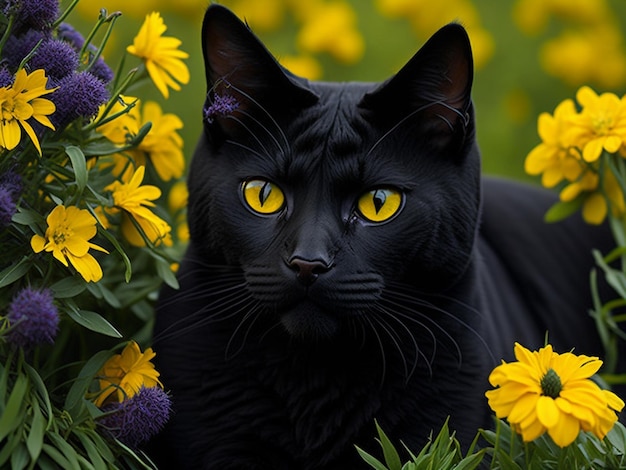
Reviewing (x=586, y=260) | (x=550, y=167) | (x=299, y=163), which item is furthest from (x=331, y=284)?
(x=586, y=260)

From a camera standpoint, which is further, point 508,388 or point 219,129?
point 219,129

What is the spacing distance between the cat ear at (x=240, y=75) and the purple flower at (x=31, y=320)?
43cm

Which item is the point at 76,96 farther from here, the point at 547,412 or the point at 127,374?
the point at 547,412

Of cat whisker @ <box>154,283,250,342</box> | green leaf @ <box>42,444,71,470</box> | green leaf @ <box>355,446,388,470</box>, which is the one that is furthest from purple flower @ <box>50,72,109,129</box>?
green leaf @ <box>355,446,388,470</box>

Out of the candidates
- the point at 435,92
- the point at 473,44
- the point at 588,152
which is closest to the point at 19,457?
the point at 435,92

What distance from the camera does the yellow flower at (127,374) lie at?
57.6 inches

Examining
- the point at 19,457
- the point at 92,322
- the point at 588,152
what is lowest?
the point at 19,457

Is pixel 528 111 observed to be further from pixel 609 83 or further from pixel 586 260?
pixel 586 260

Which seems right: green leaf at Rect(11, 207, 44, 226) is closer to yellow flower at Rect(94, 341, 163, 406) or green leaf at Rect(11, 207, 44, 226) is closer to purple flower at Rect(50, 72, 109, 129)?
purple flower at Rect(50, 72, 109, 129)

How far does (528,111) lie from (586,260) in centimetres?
143

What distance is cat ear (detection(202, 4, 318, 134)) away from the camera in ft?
4.83

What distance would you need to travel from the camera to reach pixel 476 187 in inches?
61.3

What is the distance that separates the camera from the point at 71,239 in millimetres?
1348

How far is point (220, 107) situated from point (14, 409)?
0.54 metres
